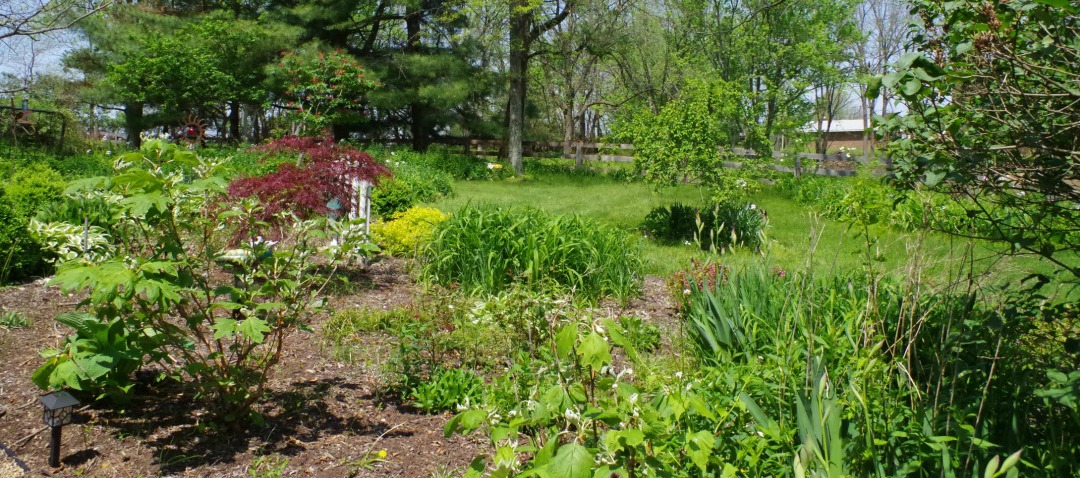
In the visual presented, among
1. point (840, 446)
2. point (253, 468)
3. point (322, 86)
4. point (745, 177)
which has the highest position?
point (322, 86)

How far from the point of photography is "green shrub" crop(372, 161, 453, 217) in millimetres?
9977

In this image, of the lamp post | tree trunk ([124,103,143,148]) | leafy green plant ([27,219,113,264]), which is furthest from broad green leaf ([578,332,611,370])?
tree trunk ([124,103,143,148])

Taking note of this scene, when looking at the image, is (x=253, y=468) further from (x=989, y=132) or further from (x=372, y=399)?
(x=989, y=132)

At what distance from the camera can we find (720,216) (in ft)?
29.3

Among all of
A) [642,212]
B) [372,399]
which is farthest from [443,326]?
[642,212]

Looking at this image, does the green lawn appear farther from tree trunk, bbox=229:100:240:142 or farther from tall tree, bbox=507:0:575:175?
tree trunk, bbox=229:100:240:142

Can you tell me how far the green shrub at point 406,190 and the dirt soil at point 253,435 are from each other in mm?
4592

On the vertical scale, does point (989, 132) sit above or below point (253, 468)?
above

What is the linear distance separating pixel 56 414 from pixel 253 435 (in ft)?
2.45

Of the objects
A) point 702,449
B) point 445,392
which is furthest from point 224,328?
point 702,449

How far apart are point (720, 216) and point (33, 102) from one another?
27983mm

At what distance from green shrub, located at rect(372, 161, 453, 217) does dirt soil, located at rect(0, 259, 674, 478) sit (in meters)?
4.59

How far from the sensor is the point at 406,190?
10.6 meters

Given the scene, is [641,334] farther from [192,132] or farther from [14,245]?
[192,132]
